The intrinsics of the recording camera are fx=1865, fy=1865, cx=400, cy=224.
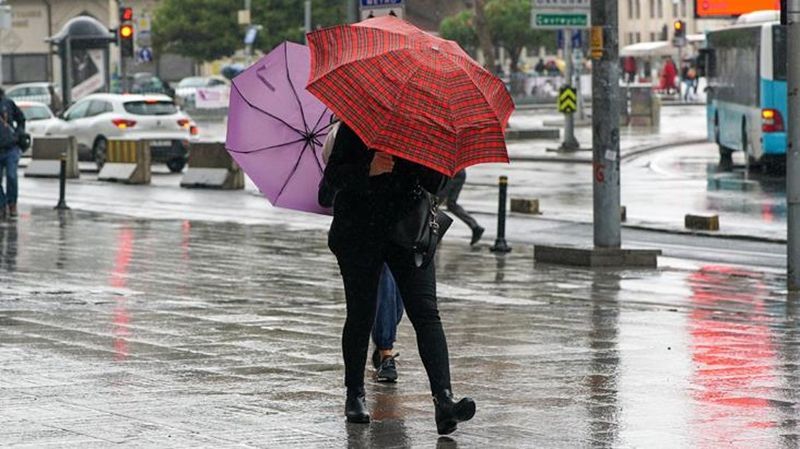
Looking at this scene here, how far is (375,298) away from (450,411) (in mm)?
760

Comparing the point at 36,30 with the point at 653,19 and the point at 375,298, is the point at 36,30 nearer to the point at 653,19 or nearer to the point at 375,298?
the point at 653,19

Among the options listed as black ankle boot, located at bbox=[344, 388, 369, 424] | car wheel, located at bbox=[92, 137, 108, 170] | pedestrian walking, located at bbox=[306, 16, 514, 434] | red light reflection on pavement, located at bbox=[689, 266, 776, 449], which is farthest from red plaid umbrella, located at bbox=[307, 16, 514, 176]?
car wheel, located at bbox=[92, 137, 108, 170]

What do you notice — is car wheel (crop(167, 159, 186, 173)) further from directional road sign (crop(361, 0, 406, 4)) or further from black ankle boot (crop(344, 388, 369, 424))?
black ankle boot (crop(344, 388, 369, 424))

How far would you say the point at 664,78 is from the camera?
82000 mm

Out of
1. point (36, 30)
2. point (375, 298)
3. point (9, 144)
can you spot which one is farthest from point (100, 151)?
point (36, 30)

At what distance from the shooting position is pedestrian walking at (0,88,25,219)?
79.0ft

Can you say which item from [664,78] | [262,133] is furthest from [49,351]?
[664,78]

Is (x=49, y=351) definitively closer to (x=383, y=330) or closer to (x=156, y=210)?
(x=383, y=330)

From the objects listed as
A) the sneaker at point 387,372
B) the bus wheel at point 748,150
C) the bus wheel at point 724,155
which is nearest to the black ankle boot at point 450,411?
the sneaker at point 387,372

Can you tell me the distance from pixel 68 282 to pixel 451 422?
8165 mm

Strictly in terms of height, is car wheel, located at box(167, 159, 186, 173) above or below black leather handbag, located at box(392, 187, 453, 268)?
below

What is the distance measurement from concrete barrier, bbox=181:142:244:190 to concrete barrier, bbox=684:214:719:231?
10.6 m

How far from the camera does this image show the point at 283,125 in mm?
9648

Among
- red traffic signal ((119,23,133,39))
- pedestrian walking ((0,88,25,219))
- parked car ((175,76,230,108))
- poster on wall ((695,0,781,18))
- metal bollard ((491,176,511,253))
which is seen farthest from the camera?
parked car ((175,76,230,108))
